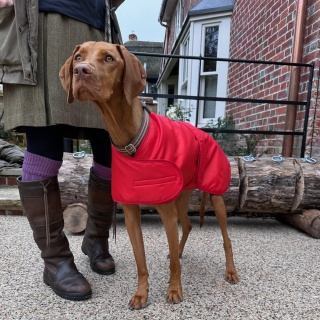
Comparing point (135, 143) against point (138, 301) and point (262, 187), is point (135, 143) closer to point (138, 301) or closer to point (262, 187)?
point (138, 301)

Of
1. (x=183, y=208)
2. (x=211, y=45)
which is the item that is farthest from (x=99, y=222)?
(x=211, y=45)

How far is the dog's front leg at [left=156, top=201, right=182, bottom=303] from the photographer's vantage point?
1.48 m

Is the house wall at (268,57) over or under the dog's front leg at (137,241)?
over

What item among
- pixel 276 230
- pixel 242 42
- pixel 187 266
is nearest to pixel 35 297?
pixel 187 266

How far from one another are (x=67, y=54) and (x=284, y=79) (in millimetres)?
2931

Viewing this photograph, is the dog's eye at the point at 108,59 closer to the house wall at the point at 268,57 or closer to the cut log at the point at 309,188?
the cut log at the point at 309,188

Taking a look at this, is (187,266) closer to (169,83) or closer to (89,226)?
(89,226)

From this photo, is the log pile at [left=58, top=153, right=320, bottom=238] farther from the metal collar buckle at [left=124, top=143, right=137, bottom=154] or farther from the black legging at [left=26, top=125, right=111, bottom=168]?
the metal collar buckle at [left=124, top=143, right=137, bottom=154]

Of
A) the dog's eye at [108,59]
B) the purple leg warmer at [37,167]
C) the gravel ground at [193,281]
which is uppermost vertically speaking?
the dog's eye at [108,59]

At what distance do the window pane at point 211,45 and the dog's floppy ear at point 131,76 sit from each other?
5.03 meters

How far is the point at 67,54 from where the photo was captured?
4.85 feet

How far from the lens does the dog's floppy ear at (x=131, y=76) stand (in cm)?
129

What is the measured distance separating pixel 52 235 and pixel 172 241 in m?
0.61

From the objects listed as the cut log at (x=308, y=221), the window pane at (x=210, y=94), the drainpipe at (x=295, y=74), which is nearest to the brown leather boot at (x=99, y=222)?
the cut log at (x=308, y=221)
